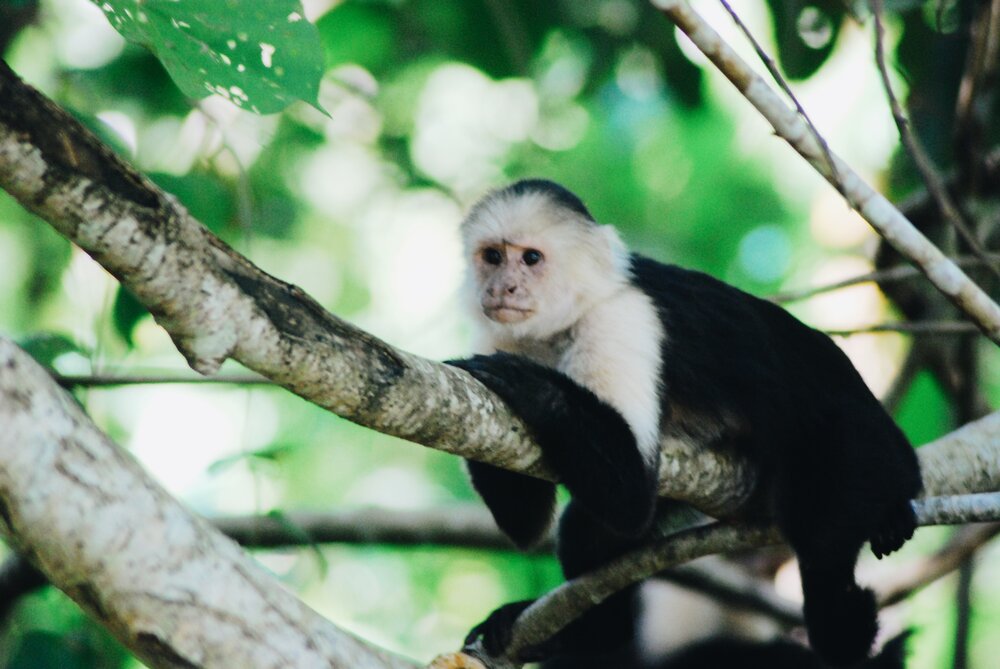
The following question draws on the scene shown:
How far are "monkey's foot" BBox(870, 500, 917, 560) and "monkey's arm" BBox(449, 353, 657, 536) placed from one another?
30.2 inches

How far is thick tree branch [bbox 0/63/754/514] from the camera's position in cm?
169

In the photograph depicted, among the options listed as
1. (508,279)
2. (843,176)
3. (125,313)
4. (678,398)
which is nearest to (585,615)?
(678,398)

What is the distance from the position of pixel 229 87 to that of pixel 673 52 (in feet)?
11.3

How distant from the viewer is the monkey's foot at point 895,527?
309 cm

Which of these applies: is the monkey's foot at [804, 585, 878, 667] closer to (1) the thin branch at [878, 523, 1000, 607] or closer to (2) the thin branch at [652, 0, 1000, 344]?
(2) the thin branch at [652, 0, 1000, 344]

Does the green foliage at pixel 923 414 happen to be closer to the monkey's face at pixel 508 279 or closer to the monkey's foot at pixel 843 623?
the monkey's foot at pixel 843 623

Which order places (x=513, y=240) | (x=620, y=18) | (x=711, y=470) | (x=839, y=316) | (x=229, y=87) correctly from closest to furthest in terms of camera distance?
(x=229, y=87) < (x=711, y=470) < (x=513, y=240) < (x=620, y=18) < (x=839, y=316)

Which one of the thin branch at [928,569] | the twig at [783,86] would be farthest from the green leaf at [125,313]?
the thin branch at [928,569]

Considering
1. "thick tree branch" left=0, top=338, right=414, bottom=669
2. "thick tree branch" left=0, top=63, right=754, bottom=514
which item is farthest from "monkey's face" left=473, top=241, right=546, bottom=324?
"thick tree branch" left=0, top=338, right=414, bottom=669

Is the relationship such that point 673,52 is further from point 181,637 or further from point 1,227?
point 1,227

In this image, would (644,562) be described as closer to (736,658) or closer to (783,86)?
(783,86)

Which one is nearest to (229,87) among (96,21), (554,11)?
(554,11)

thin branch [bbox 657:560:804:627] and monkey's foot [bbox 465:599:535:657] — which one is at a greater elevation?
thin branch [bbox 657:560:804:627]

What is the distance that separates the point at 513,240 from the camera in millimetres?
3674
